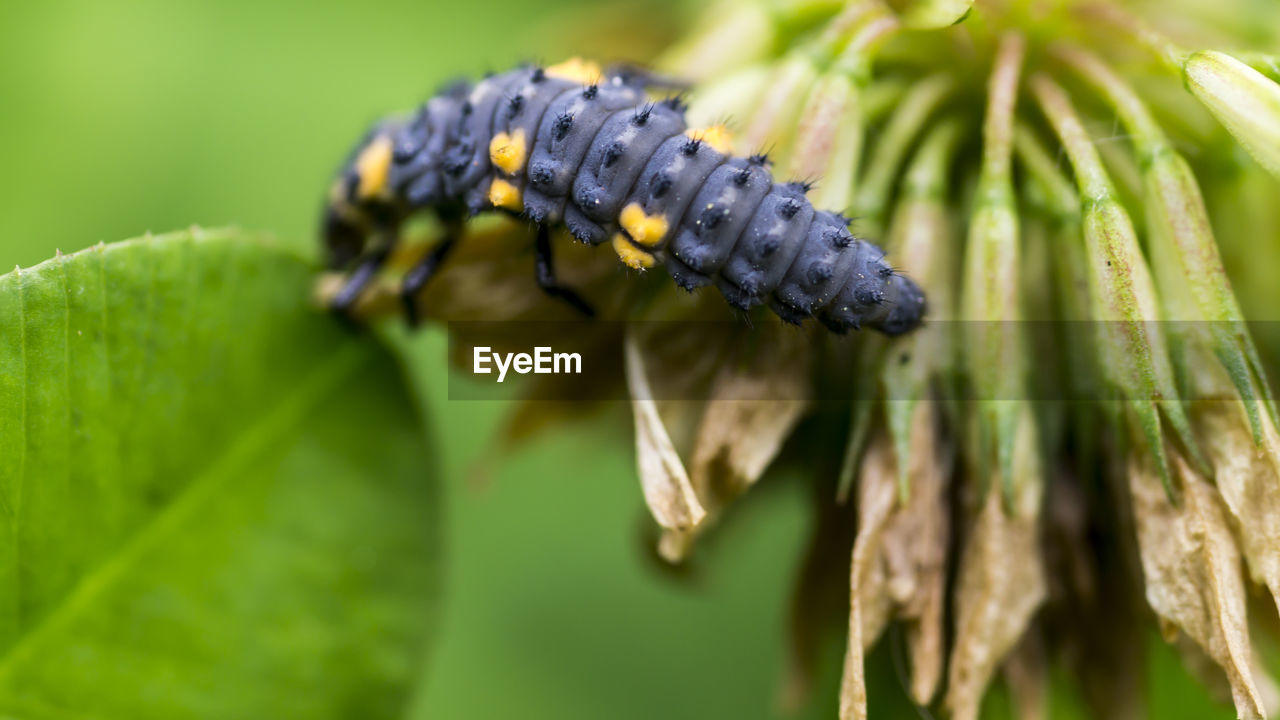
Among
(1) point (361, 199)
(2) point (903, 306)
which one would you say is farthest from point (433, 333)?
(2) point (903, 306)

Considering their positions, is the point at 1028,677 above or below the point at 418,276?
below

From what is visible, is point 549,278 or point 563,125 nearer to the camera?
point 563,125

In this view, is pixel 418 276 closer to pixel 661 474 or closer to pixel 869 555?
pixel 661 474

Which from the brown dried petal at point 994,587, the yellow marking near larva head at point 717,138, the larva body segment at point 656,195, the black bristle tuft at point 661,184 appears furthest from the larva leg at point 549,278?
the brown dried petal at point 994,587

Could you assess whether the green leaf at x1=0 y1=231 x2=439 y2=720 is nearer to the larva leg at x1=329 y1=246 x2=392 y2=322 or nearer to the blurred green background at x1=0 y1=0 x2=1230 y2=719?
the larva leg at x1=329 y1=246 x2=392 y2=322

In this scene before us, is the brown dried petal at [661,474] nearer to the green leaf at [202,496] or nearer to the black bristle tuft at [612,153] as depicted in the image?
the black bristle tuft at [612,153]

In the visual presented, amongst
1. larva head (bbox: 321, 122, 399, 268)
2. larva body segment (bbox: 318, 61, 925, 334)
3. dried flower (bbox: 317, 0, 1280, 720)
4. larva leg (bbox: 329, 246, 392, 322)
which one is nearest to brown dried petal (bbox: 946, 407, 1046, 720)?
dried flower (bbox: 317, 0, 1280, 720)
